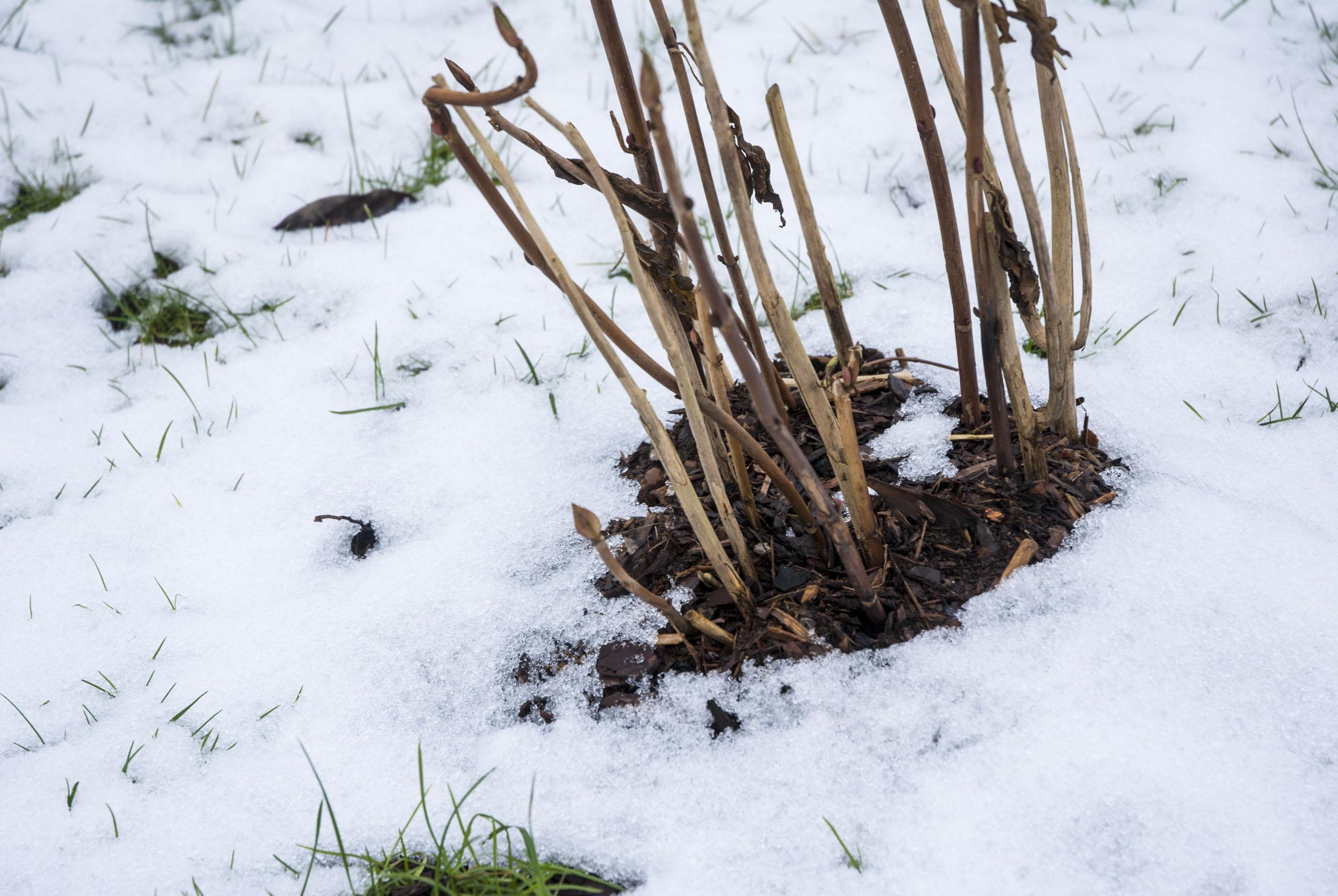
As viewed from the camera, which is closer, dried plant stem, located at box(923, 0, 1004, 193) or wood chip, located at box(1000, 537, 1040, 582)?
dried plant stem, located at box(923, 0, 1004, 193)

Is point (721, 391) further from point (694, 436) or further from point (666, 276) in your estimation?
point (666, 276)

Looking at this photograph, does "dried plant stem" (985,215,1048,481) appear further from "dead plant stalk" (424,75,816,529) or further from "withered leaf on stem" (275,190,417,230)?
"withered leaf on stem" (275,190,417,230)

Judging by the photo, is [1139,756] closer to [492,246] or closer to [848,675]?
[848,675]

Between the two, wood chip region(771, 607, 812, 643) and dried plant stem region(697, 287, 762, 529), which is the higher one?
dried plant stem region(697, 287, 762, 529)

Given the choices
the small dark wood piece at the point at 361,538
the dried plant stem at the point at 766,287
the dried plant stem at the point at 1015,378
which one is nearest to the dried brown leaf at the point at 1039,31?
the dried plant stem at the point at 1015,378

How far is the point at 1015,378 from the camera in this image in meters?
1.36

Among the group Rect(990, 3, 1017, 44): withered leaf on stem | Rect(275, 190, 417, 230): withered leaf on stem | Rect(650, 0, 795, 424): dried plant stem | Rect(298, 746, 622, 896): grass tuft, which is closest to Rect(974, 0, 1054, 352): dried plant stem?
Rect(990, 3, 1017, 44): withered leaf on stem

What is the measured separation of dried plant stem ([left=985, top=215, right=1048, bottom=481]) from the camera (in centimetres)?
125

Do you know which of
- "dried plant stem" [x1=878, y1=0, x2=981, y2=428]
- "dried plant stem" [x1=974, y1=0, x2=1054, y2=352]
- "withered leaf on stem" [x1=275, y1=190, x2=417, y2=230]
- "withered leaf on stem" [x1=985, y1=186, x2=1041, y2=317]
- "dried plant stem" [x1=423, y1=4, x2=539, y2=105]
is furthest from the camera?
"withered leaf on stem" [x1=275, y1=190, x2=417, y2=230]

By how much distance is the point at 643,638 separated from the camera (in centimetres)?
137

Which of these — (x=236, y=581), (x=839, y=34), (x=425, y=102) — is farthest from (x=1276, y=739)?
(x=839, y=34)

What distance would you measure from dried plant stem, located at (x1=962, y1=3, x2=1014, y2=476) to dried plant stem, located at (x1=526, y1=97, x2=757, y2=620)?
42 centimetres

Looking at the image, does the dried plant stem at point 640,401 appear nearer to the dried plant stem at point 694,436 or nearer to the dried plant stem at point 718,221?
the dried plant stem at point 694,436

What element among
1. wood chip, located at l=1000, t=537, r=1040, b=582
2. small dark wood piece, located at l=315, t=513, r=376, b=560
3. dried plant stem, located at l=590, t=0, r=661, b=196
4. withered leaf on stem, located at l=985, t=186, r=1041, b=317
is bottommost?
small dark wood piece, located at l=315, t=513, r=376, b=560
